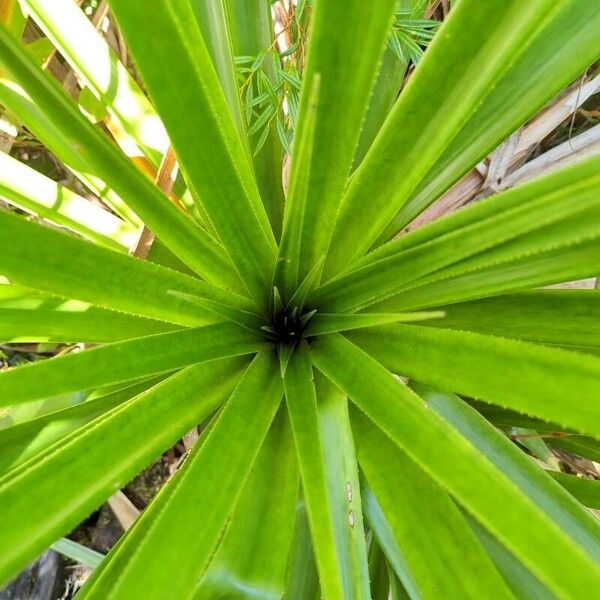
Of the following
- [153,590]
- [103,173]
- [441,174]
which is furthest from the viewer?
[441,174]

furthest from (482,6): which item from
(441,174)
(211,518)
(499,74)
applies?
(211,518)

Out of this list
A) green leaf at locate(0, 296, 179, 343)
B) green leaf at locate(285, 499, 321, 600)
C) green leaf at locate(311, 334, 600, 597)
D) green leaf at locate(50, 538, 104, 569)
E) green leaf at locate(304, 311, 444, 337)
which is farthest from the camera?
green leaf at locate(50, 538, 104, 569)

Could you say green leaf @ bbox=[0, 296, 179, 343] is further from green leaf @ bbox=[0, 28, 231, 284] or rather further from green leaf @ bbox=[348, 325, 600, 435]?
green leaf @ bbox=[348, 325, 600, 435]

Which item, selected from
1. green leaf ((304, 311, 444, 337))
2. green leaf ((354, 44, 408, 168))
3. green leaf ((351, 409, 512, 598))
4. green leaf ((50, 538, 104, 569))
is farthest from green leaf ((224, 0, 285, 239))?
green leaf ((50, 538, 104, 569))

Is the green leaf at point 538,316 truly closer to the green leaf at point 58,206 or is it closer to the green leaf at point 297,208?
the green leaf at point 297,208

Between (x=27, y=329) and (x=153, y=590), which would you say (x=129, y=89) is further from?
(x=153, y=590)

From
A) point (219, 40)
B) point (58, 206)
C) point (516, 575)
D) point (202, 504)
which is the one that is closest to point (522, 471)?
point (516, 575)
